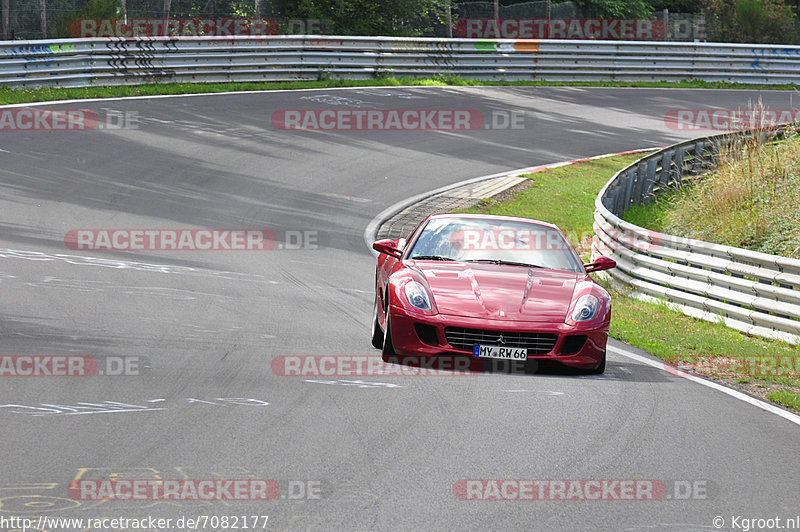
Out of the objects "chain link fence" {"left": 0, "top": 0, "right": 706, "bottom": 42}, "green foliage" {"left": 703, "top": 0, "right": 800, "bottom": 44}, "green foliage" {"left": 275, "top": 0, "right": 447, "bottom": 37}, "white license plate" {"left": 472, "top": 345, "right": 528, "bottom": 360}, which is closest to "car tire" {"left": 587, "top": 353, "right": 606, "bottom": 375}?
"white license plate" {"left": 472, "top": 345, "right": 528, "bottom": 360}

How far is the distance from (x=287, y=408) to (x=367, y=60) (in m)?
23.4

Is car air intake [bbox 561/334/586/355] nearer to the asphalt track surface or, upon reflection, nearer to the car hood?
the car hood

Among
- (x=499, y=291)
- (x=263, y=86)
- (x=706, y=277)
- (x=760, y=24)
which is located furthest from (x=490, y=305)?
(x=760, y=24)

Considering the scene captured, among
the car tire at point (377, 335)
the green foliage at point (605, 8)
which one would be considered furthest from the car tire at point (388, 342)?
the green foliage at point (605, 8)

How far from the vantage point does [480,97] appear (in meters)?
28.4

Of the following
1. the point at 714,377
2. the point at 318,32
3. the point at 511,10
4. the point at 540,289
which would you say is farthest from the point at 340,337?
the point at 511,10

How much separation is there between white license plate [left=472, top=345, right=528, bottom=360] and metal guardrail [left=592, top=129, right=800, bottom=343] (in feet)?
15.1

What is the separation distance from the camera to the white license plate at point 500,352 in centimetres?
854

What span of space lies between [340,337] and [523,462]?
4057 mm

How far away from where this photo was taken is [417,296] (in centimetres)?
879

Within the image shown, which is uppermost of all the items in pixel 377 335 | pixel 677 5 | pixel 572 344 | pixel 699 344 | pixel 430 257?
pixel 677 5

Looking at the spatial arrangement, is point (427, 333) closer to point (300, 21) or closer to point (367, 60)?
point (367, 60)

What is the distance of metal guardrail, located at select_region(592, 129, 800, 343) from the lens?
1209 centimetres

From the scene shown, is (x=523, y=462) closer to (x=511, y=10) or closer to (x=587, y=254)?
(x=587, y=254)
